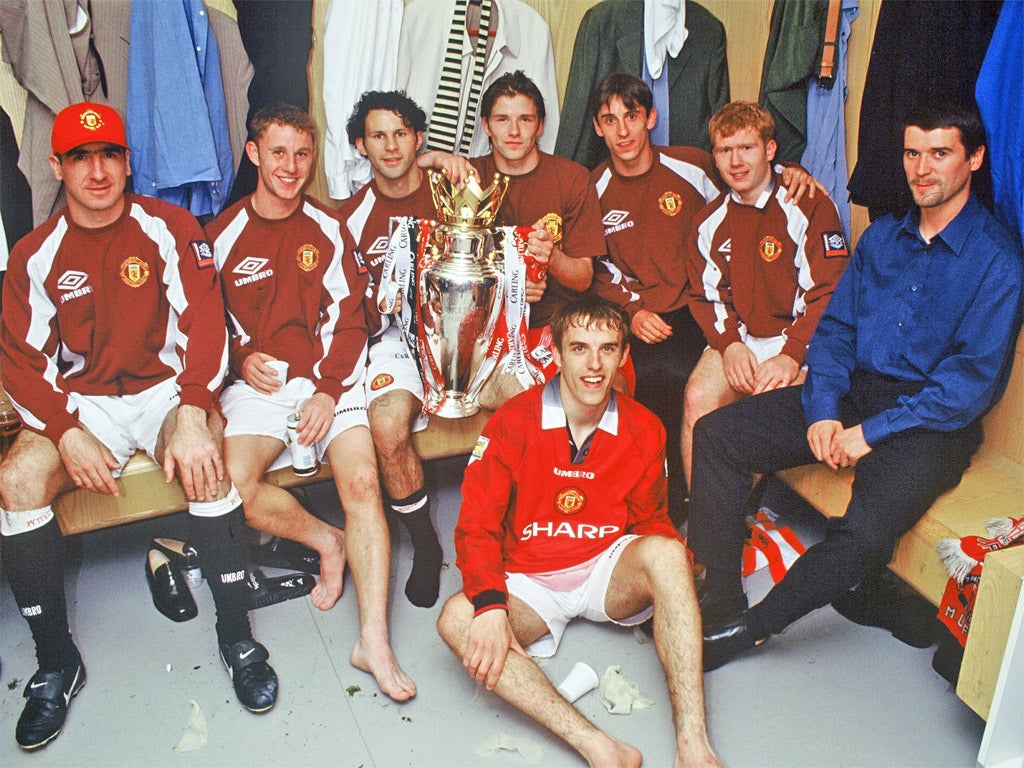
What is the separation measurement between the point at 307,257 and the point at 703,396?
1.14 m

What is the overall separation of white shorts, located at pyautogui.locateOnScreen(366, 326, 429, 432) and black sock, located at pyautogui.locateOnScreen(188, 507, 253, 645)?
0.48m

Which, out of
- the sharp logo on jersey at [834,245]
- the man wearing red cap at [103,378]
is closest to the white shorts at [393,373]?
the man wearing red cap at [103,378]

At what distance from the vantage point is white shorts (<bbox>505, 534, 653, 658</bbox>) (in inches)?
75.6

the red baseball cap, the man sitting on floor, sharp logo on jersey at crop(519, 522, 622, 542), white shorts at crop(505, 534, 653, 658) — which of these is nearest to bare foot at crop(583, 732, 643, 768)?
the man sitting on floor

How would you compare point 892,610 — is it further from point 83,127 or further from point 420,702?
point 83,127

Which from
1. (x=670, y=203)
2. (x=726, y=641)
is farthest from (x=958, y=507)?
(x=670, y=203)

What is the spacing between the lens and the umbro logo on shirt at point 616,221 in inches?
102

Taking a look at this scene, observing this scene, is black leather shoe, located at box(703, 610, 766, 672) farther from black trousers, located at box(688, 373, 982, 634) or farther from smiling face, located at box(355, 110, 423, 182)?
smiling face, located at box(355, 110, 423, 182)

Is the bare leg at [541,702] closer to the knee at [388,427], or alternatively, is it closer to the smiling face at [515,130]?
the knee at [388,427]

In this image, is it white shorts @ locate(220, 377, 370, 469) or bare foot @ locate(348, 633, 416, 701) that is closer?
bare foot @ locate(348, 633, 416, 701)

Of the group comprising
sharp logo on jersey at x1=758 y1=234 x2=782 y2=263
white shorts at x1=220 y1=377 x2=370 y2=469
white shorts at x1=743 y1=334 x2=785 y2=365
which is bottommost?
white shorts at x1=220 y1=377 x2=370 y2=469

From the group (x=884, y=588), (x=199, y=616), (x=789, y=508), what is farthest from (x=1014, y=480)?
(x=199, y=616)

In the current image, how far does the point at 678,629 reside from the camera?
1.76 meters

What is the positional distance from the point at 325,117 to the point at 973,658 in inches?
82.4
